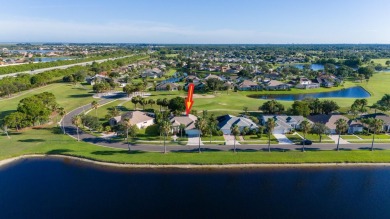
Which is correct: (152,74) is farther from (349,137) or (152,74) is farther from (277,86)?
(349,137)

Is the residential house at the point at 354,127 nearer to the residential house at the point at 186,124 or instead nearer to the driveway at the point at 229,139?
the driveway at the point at 229,139

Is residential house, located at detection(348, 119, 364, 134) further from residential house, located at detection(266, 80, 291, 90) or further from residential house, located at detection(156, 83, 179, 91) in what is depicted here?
residential house, located at detection(156, 83, 179, 91)

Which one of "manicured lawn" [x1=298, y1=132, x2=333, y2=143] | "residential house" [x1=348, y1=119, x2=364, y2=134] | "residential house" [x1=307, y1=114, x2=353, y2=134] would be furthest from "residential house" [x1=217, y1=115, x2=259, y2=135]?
"residential house" [x1=348, y1=119, x2=364, y2=134]

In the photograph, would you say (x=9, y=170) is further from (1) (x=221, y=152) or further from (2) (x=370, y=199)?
(2) (x=370, y=199)

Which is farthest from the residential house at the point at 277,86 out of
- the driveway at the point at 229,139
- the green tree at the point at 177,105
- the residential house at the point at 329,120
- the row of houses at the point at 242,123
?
the driveway at the point at 229,139

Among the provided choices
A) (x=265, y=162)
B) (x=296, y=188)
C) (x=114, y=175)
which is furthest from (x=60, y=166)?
(x=296, y=188)
